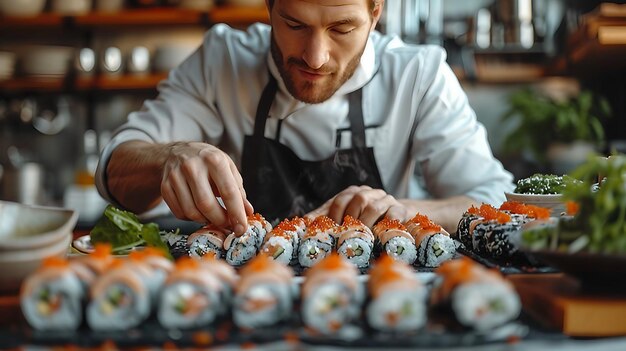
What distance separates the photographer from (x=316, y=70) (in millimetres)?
2006

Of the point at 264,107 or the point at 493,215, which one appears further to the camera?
the point at 264,107

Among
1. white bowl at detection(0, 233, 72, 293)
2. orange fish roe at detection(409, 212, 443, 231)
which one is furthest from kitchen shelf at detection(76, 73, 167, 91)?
white bowl at detection(0, 233, 72, 293)

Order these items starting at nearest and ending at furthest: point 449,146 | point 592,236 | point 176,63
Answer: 1. point 592,236
2. point 449,146
3. point 176,63

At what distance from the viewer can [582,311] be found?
990 millimetres

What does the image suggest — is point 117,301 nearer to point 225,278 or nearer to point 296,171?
point 225,278

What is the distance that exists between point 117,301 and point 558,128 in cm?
324

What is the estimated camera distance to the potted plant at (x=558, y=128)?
12.0 ft

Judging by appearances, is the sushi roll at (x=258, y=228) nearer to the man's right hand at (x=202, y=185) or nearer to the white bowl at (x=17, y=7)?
the man's right hand at (x=202, y=185)

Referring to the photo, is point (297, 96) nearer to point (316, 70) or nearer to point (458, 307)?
point (316, 70)

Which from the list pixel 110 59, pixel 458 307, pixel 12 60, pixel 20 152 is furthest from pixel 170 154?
pixel 20 152

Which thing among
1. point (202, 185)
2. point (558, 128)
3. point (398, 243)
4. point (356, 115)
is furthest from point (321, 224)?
point (558, 128)

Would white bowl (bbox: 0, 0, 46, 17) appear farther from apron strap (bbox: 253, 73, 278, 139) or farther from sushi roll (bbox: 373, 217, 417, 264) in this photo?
sushi roll (bbox: 373, 217, 417, 264)

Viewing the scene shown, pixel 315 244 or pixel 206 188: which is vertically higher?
pixel 206 188

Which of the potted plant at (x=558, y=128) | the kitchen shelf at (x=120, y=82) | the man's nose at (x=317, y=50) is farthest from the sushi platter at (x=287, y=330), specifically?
the kitchen shelf at (x=120, y=82)
